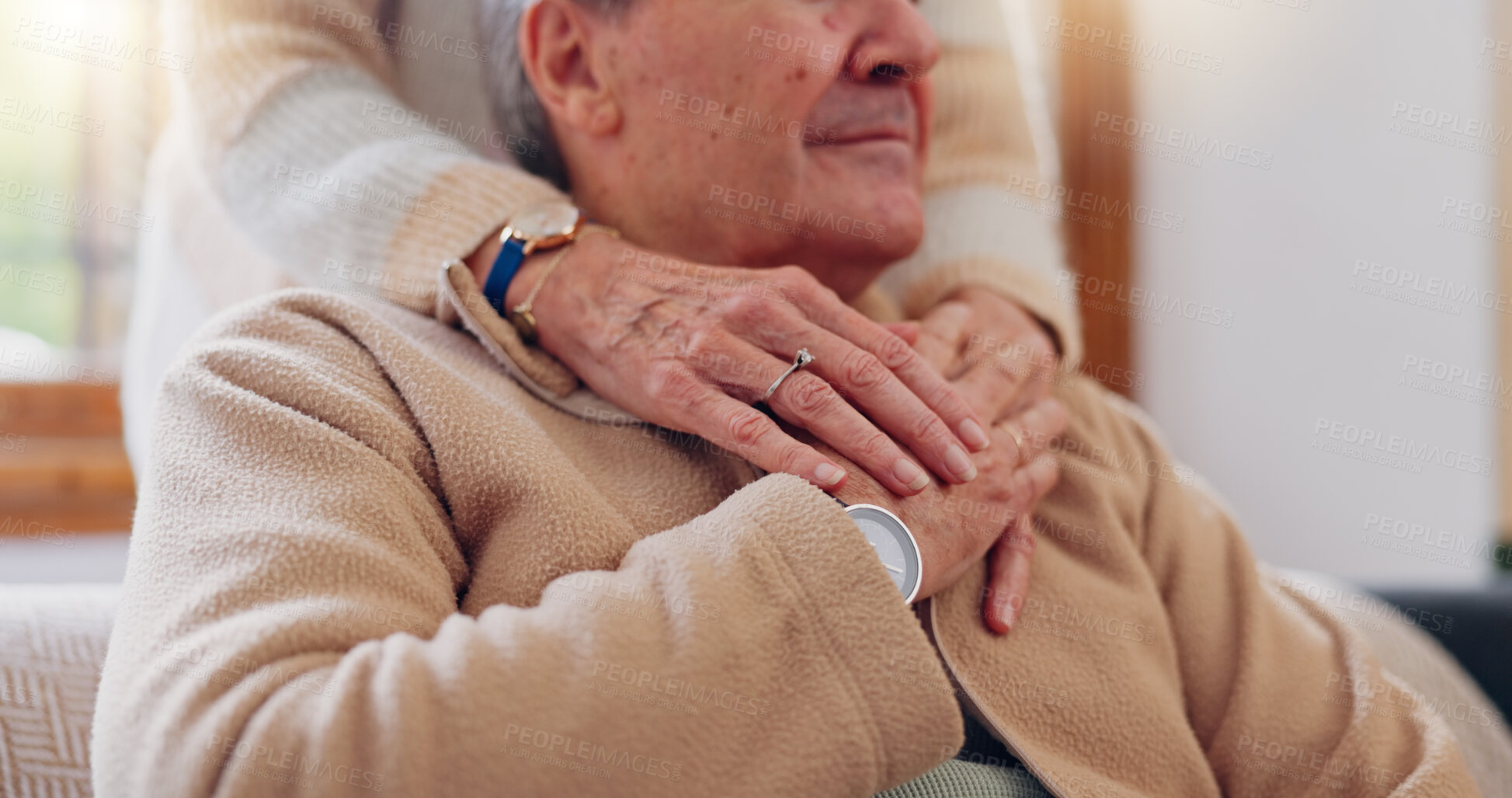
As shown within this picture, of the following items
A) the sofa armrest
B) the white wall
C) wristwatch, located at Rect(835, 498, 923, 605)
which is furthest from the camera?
the white wall

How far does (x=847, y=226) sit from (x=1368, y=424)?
169 cm

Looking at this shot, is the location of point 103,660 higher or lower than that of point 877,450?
lower

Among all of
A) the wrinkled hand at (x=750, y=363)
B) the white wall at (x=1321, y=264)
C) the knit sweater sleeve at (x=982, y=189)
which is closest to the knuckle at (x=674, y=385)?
the wrinkled hand at (x=750, y=363)

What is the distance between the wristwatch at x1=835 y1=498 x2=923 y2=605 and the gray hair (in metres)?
0.53

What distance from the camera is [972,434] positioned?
0.85 meters

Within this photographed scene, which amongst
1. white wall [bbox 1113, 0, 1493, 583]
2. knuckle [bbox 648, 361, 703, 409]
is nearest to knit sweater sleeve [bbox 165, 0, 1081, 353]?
knuckle [bbox 648, 361, 703, 409]

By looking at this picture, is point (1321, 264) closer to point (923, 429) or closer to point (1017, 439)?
point (1017, 439)

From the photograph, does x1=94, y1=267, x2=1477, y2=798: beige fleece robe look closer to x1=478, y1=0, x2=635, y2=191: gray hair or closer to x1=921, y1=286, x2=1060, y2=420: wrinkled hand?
x1=921, y1=286, x2=1060, y2=420: wrinkled hand

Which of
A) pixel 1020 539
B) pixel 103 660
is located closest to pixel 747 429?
pixel 1020 539

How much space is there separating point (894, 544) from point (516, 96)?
26.1 inches

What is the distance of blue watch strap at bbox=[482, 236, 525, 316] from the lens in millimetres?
917

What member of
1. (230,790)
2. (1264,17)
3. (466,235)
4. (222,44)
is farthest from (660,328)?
(1264,17)

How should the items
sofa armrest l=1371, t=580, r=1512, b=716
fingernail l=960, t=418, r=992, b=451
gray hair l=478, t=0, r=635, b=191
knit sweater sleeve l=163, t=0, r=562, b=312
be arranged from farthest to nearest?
1. sofa armrest l=1371, t=580, r=1512, b=716
2. gray hair l=478, t=0, r=635, b=191
3. knit sweater sleeve l=163, t=0, r=562, b=312
4. fingernail l=960, t=418, r=992, b=451

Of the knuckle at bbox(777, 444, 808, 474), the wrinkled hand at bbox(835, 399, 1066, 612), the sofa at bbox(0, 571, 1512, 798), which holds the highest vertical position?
the knuckle at bbox(777, 444, 808, 474)
